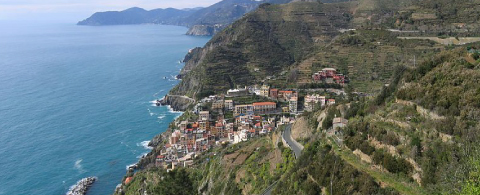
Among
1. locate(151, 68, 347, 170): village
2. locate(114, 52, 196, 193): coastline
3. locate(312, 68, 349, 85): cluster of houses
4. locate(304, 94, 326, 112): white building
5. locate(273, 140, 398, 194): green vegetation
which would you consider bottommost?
locate(114, 52, 196, 193): coastline

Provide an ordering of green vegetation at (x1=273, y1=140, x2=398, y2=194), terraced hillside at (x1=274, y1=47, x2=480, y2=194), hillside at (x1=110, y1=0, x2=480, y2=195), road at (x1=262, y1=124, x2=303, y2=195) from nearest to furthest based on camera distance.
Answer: terraced hillside at (x1=274, y1=47, x2=480, y2=194)
hillside at (x1=110, y1=0, x2=480, y2=195)
green vegetation at (x1=273, y1=140, x2=398, y2=194)
road at (x1=262, y1=124, x2=303, y2=195)

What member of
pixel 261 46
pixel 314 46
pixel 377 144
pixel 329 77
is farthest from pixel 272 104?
pixel 314 46

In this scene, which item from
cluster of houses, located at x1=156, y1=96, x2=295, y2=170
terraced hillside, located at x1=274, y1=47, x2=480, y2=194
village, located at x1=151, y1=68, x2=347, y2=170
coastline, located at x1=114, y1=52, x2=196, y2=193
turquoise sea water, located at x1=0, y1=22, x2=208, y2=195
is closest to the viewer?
terraced hillside, located at x1=274, y1=47, x2=480, y2=194

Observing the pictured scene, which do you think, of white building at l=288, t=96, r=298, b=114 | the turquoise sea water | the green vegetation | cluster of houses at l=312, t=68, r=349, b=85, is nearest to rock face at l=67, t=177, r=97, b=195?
the turquoise sea water

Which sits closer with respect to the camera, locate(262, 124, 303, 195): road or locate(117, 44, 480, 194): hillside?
locate(117, 44, 480, 194): hillside

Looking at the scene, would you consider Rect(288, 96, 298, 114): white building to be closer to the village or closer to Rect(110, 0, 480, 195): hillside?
the village

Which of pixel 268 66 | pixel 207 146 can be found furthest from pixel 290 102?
pixel 268 66

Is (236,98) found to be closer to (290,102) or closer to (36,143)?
(290,102)
